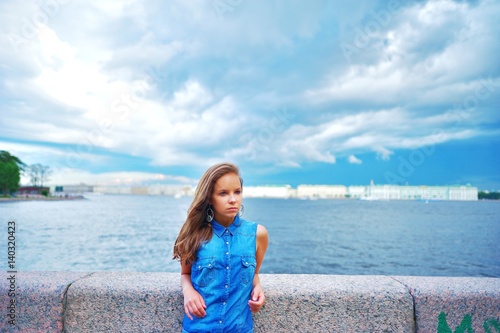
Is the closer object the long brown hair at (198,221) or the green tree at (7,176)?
the long brown hair at (198,221)

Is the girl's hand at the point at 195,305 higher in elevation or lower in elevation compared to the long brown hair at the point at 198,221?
lower

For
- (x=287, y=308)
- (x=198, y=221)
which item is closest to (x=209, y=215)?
(x=198, y=221)

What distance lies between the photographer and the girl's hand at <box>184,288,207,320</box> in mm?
2377

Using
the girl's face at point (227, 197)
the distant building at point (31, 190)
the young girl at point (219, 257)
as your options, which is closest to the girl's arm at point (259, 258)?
the young girl at point (219, 257)

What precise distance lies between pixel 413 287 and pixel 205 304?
1.69 meters

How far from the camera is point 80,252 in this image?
3272cm

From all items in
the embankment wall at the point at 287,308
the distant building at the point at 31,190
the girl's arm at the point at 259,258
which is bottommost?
the distant building at the point at 31,190

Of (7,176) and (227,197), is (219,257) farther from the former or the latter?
(7,176)

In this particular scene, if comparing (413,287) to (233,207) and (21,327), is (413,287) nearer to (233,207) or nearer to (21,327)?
(233,207)

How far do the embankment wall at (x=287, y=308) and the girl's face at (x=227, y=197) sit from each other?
0.80 m

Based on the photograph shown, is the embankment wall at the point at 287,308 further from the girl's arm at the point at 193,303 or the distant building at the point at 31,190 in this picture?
the distant building at the point at 31,190

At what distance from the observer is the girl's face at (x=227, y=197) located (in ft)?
8.13

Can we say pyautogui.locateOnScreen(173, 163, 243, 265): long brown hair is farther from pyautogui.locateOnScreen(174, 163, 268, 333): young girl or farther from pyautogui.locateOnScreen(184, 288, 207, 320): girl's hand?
pyautogui.locateOnScreen(184, 288, 207, 320): girl's hand

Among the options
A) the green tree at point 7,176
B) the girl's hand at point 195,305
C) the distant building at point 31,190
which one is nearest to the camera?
the girl's hand at point 195,305
